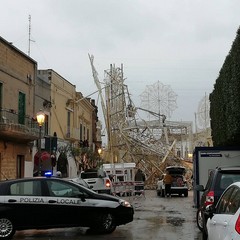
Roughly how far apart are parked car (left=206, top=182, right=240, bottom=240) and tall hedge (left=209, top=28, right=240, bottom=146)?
1354 cm

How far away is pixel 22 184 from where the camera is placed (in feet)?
43.6

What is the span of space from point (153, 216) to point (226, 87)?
781 centimetres

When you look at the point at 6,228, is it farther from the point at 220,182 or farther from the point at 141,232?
the point at 220,182

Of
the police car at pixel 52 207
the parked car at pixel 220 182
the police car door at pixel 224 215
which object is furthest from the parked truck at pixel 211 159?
the police car door at pixel 224 215

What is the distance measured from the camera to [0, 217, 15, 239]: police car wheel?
1275 centimetres

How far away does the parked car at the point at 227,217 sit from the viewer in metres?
6.10

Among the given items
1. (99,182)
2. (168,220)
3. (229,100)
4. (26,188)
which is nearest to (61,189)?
(26,188)

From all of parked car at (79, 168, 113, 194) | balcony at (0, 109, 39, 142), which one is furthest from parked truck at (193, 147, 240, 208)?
balcony at (0, 109, 39, 142)

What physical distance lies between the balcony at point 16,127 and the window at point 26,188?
39.7ft

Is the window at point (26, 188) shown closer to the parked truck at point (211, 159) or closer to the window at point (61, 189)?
the window at point (61, 189)

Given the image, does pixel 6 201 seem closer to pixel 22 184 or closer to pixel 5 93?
pixel 22 184

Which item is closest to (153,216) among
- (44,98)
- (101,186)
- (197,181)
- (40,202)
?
(197,181)

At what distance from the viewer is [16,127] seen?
2623cm

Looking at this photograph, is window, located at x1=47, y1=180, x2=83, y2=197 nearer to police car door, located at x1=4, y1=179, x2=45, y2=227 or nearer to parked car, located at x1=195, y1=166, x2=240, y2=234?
police car door, located at x1=4, y1=179, x2=45, y2=227
